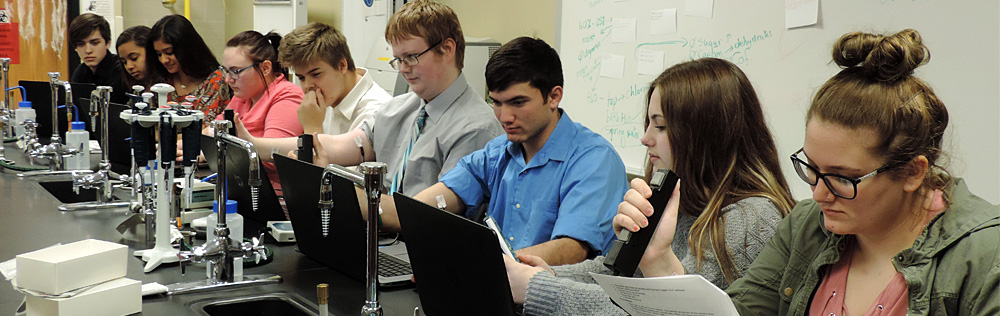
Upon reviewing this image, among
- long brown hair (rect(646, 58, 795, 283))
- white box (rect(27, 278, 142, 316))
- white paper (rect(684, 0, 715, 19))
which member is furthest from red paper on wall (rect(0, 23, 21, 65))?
long brown hair (rect(646, 58, 795, 283))

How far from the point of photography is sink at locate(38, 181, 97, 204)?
2.89 m

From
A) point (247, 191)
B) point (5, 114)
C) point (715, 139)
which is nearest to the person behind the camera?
point (715, 139)

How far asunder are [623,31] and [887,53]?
6.59 feet

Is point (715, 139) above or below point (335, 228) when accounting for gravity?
above

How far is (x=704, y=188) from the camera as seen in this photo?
1551mm

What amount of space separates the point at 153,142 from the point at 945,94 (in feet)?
6.52

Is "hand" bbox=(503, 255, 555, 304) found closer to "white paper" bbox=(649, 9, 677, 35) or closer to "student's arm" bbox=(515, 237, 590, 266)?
"student's arm" bbox=(515, 237, 590, 266)

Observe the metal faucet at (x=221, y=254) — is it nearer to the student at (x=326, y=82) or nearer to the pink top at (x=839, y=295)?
the pink top at (x=839, y=295)

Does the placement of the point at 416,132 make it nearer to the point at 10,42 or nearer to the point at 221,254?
the point at 221,254

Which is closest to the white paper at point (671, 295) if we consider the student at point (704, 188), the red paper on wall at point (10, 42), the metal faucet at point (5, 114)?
the student at point (704, 188)

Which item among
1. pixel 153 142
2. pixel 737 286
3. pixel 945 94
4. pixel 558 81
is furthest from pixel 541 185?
pixel 945 94

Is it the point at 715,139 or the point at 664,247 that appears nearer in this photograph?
the point at 664,247

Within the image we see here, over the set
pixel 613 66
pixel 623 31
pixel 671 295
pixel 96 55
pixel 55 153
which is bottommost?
pixel 55 153

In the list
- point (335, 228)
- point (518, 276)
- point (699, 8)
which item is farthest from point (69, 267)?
point (699, 8)
